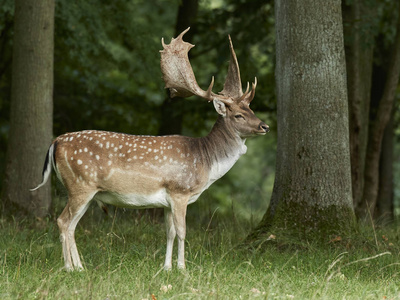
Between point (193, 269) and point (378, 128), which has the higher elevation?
point (378, 128)

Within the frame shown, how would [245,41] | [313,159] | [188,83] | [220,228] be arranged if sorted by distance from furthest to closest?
[245,41], [220,228], [313,159], [188,83]

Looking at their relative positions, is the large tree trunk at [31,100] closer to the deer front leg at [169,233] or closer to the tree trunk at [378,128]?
the deer front leg at [169,233]

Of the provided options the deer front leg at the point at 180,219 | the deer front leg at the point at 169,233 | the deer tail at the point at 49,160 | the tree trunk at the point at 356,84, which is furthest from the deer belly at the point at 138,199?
the tree trunk at the point at 356,84

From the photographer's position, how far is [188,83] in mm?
6750

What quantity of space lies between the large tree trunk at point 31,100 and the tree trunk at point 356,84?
4.57 meters

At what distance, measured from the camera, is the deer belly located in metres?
6.21

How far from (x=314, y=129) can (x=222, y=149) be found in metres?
1.25

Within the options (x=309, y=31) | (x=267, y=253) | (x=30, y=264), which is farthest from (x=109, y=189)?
(x=309, y=31)

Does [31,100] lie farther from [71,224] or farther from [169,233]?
[169,233]

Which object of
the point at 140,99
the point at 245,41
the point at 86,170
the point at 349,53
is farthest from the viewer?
the point at 140,99

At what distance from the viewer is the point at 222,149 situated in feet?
21.4

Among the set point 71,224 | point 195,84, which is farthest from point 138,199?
point 195,84

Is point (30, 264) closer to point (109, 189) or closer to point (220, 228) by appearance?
point (109, 189)

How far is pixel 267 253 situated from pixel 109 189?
1810 mm
